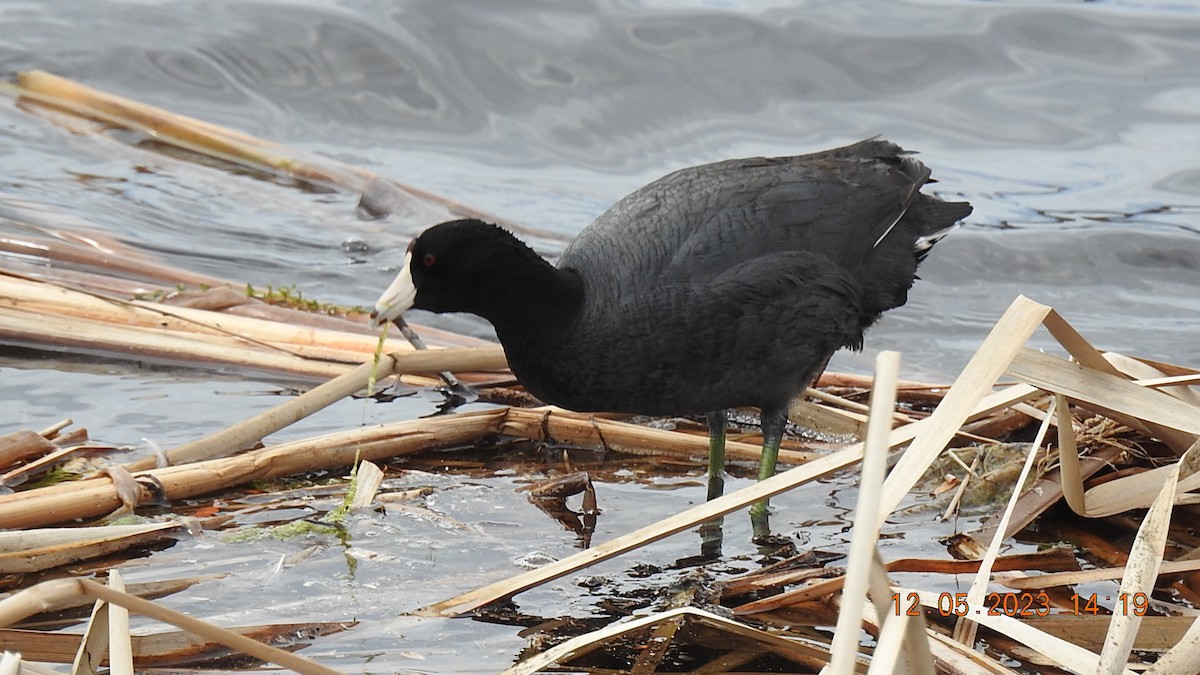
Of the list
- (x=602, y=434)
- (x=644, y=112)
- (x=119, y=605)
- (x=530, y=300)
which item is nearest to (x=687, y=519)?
(x=119, y=605)

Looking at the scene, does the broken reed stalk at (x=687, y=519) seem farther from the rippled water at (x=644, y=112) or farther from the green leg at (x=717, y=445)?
the rippled water at (x=644, y=112)

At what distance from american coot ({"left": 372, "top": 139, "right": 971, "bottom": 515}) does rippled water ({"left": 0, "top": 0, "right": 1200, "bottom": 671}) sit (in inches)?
93.6

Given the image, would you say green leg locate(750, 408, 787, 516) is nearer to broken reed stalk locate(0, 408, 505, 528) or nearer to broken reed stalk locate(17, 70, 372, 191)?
broken reed stalk locate(0, 408, 505, 528)

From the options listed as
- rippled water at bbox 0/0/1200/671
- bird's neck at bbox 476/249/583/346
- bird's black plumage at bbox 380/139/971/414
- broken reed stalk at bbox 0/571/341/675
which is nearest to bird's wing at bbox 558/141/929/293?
bird's black plumage at bbox 380/139/971/414

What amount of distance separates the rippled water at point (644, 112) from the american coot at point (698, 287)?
2379mm

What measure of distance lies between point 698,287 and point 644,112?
16.6 feet

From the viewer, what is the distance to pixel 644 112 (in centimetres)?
832

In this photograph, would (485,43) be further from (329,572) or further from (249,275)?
(329,572)

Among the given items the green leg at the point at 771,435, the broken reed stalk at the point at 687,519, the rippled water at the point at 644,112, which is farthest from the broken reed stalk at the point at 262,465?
the rippled water at the point at 644,112

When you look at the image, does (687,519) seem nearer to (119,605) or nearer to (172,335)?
(119,605)

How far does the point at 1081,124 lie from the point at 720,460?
5504 mm

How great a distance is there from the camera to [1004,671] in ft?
7.12

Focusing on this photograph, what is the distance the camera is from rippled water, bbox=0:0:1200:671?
21.5 ft

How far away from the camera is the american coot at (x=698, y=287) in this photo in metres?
3.31
